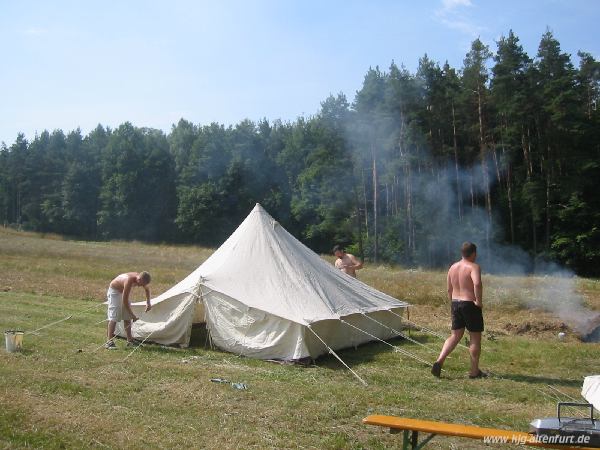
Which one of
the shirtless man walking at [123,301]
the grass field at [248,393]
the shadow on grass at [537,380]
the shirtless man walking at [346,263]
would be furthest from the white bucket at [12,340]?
the shadow on grass at [537,380]

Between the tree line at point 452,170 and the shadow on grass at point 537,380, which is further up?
the tree line at point 452,170

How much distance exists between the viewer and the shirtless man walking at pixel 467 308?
6.60 meters

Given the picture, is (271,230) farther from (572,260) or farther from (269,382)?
(572,260)

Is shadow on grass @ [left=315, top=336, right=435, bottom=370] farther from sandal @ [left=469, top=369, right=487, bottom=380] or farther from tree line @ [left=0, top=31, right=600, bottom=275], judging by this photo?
tree line @ [left=0, top=31, right=600, bottom=275]

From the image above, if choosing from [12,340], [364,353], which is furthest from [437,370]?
[12,340]

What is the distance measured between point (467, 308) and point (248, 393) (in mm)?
2737

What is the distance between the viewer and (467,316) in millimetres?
6656

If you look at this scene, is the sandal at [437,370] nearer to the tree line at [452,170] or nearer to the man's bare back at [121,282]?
the man's bare back at [121,282]

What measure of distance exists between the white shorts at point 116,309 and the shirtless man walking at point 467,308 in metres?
4.70

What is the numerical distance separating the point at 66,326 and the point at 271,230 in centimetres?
401

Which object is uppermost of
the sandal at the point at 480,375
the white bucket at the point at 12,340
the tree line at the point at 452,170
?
the tree line at the point at 452,170

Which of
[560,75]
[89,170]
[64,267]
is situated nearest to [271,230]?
[64,267]

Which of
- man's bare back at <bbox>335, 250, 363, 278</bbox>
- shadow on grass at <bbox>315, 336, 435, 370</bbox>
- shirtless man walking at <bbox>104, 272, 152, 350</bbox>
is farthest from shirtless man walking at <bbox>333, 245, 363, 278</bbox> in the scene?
shirtless man walking at <bbox>104, 272, 152, 350</bbox>

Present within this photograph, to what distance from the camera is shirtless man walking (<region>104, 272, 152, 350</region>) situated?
28.0 feet
